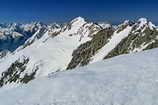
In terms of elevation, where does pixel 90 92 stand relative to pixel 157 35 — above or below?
below

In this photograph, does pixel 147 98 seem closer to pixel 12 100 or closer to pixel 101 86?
pixel 101 86

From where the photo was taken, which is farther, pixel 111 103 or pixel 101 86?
pixel 101 86

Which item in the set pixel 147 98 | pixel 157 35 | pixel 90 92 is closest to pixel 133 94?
pixel 147 98

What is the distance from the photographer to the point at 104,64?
27.5m

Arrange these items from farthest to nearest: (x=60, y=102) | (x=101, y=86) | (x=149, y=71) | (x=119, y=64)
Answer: (x=119, y=64)
(x=149, y=71)
(x=101, y=86)
(x=60, y=102)

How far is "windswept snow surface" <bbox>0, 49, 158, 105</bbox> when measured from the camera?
19734 mm

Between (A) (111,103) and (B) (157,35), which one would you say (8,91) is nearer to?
(A) (111,103)

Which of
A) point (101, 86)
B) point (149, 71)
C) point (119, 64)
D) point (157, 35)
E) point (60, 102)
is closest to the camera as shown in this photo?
point (60, 102)

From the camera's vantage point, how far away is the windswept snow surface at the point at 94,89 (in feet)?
64.7

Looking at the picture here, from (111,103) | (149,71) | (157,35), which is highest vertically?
(157,35)


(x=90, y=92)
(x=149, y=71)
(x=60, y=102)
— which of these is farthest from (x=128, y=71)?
(x=60, y=102)

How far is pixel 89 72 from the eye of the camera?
2459cm

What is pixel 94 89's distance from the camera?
21156 mm

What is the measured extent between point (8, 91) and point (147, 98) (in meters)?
8.41
